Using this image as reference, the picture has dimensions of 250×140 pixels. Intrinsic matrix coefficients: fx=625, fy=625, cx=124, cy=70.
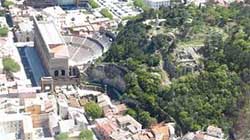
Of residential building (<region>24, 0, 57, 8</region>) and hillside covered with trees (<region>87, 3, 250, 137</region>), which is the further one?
residential building (<region>24, 0, 57, 8</region>)

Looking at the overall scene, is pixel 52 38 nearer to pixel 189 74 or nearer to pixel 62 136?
pixel 189 74

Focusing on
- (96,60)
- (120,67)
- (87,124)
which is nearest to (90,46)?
(96,60)

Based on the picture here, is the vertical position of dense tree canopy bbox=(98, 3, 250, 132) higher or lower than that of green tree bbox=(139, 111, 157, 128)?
higher

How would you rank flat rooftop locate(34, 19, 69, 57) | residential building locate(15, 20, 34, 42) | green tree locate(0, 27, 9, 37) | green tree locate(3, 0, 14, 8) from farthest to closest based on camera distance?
green tree locate(3, 0, 14, 8) < residential building locate(15, 20, 34, 42) < green tree locate(0, 27, 9, 37) < flat rooftop locate(34, 19, 69, 57)

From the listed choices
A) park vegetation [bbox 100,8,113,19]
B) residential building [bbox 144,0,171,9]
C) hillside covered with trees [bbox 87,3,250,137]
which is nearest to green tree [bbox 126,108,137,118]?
hillside covered with trees [bbox 87,3,250,137]

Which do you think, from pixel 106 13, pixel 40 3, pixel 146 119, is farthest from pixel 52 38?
pixel 40 3

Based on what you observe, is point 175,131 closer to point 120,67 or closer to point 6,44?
point 120,67

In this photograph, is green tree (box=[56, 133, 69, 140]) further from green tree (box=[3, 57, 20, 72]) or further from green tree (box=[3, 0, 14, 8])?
green tree (box=[3, 0, 14, 8])

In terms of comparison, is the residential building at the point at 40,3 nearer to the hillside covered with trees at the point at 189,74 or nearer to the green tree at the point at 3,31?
the green tree at the point at 3,31
